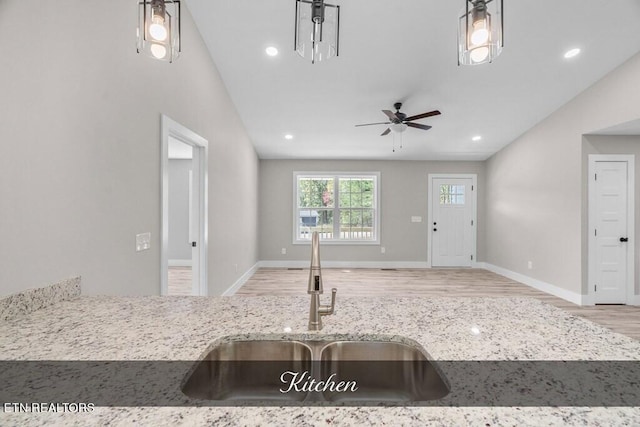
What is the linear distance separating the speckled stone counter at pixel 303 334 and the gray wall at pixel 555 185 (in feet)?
12.7

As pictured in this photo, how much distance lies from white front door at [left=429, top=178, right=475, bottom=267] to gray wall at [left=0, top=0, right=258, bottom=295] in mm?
5536

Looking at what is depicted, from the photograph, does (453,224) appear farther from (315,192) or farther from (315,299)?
(315,299)

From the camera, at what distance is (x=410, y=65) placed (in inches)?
141

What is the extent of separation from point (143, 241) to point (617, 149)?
5644mm

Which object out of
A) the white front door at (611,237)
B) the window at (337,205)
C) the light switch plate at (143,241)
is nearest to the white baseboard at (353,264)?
the window at (337,205)

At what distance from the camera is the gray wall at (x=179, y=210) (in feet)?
21.9

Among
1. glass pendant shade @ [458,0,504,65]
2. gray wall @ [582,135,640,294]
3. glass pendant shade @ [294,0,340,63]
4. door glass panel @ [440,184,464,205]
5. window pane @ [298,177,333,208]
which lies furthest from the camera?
window pane @ [298,177,333,208]

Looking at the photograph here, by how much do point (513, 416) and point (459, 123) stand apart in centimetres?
514

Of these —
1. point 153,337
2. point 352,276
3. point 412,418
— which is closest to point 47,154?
point 153,337

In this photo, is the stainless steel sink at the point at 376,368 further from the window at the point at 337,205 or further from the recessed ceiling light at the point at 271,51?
the window at the point at 337,205

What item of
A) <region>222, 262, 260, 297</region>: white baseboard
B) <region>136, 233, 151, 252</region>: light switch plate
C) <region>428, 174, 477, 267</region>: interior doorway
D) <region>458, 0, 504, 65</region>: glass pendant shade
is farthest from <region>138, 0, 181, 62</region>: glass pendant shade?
<region>428, 174, 477, 267</region>: interior doorway

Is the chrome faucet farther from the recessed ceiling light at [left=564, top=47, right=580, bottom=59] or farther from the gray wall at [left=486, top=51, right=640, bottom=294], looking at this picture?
the gray wall at [left=486, top=51, right=640, bottom=294]

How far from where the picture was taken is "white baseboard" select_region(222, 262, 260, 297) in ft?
13.9

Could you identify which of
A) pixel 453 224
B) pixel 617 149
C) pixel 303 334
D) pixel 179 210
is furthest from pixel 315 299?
pixel 179 210
